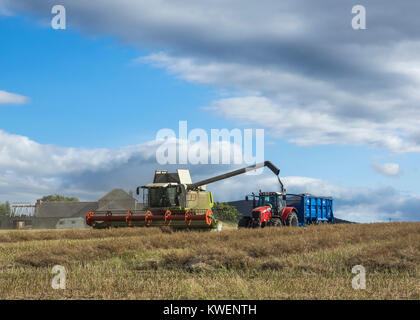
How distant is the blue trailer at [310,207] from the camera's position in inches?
1216

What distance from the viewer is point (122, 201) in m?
69.1

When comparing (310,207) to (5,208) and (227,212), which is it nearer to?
(227,212)

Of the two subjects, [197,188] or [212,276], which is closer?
[212,276]

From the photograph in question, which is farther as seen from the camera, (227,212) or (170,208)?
(227,212)

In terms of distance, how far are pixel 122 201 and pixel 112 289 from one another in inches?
2440

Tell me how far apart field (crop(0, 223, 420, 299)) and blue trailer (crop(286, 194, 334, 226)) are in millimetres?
13249

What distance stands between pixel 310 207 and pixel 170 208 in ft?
33.6

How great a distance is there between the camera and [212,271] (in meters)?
10.8

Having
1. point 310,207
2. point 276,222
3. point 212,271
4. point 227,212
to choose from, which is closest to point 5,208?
point 227,212

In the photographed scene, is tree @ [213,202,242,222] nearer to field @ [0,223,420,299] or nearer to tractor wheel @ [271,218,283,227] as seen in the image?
tractor wheel @ [271,218,283,227]
